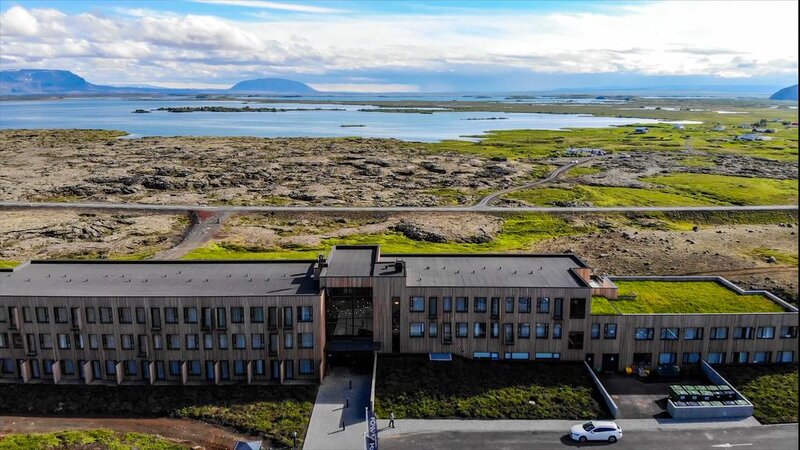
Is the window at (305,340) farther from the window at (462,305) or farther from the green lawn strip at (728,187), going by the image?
the green lawn strip at (728,187)

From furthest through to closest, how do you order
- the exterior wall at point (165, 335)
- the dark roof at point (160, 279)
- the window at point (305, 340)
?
the dark roof at point (160, 279), the window at point (305, 340), the exterior wall at point (165, 335)

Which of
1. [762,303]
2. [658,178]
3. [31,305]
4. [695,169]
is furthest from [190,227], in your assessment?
[695,169]

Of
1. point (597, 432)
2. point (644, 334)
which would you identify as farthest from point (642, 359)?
point (597, 432)

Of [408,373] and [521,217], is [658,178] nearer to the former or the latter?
[521,217]

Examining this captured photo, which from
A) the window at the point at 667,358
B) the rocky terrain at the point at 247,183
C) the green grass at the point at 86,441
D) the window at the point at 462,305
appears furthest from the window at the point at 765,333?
the rocky terrain at the point at 247,183

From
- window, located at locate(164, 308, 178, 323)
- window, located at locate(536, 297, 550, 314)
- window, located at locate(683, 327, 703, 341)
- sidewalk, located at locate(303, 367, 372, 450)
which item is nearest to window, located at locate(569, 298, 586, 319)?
window, located at locate(536, 297, 550, 314)

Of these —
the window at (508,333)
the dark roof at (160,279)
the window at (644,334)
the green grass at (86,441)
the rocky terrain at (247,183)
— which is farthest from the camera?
the rocky terrain at (247,183)
